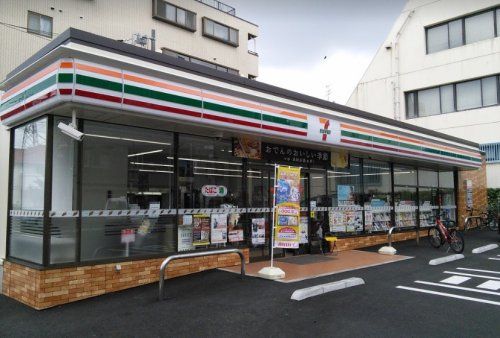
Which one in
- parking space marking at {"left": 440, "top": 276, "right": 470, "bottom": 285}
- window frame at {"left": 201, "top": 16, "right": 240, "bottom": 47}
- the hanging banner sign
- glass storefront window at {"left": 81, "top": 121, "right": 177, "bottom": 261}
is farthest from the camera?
window frame at {"left": 201, "top": 16, "right": 240, "bottom": 47}

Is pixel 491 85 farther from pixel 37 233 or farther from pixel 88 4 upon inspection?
pixel 37 233

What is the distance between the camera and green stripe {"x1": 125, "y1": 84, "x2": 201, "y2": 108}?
6932mm

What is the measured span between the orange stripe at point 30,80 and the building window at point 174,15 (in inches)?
707

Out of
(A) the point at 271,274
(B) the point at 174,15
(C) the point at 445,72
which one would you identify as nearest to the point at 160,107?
(A) the point at 271,274

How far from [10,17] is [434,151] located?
1806cm

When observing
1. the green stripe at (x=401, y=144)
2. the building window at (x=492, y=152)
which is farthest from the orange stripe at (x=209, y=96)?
the building window at (x=492, y=152)

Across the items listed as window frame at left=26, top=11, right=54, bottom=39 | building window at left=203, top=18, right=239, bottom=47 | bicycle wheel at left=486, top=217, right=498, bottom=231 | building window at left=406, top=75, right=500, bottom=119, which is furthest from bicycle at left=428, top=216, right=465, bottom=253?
building window at left=203, top=18, right=239, bottom=47

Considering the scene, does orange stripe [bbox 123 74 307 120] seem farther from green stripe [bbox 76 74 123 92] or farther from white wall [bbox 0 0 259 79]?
white wall [bbox 0 0 259 79]

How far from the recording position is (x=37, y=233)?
23.5 ft

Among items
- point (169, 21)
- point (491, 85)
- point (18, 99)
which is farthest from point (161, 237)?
point (491, 85)

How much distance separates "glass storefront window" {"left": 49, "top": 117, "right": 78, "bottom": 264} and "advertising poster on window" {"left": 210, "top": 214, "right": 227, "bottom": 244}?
2920 mm

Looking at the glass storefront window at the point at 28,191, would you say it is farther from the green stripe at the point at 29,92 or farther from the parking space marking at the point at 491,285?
the parking space marking at the point at 491,285

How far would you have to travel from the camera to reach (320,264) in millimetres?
10094

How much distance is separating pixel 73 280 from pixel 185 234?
2377mm
